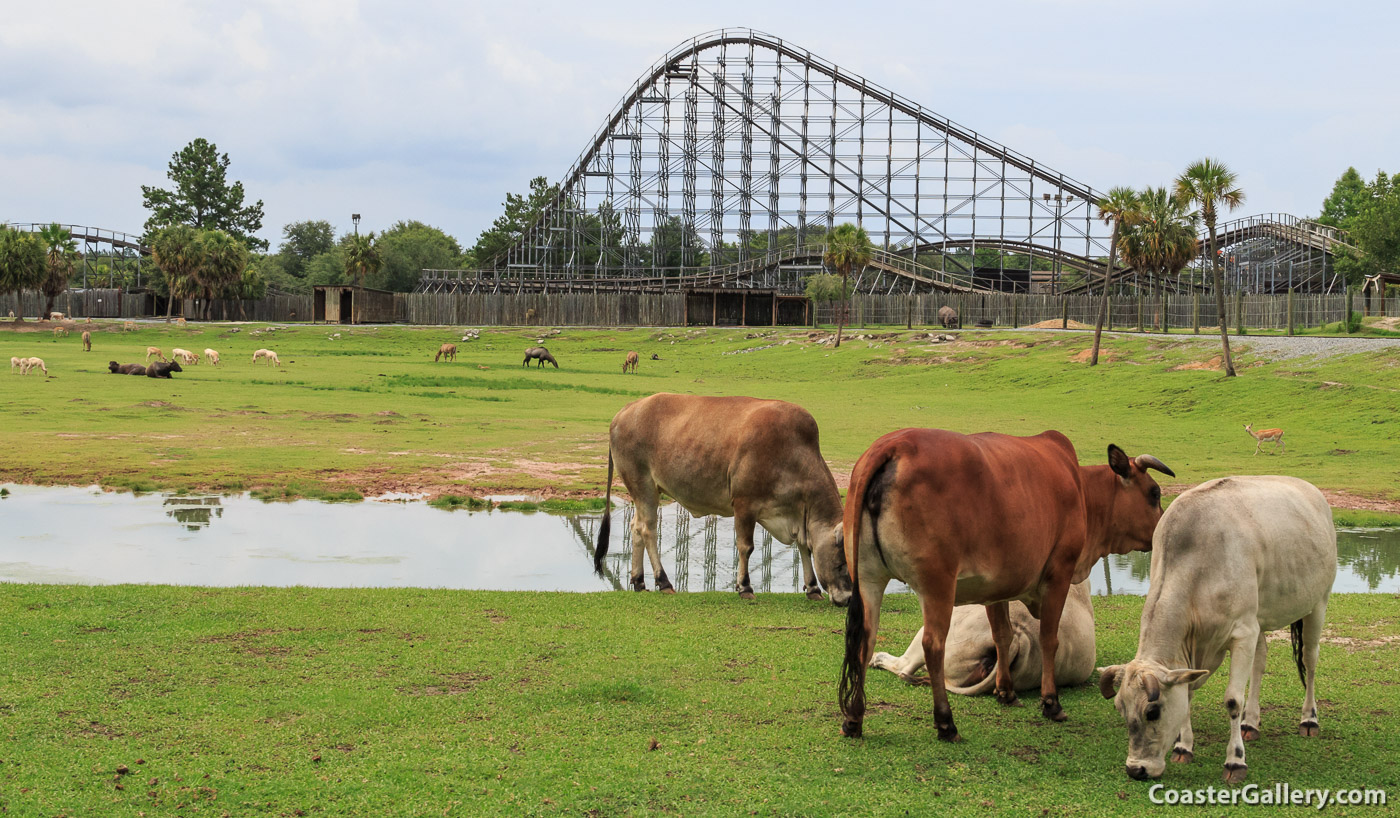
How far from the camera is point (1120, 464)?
793 centimetres

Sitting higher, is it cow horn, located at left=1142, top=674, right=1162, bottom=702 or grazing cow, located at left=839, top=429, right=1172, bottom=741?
grazing cow, located at left=839, top=429, right=1172, bottom=741

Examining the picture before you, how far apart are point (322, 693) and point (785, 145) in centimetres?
8060

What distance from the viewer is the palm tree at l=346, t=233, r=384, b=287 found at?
9931 centimetres

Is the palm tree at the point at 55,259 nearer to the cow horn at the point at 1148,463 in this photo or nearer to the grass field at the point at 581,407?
the grass field at the point at 581,407

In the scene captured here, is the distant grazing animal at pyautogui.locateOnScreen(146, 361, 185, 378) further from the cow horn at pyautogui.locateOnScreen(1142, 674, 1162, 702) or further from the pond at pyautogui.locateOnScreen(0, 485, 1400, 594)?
the cow horn at pyautogui.locateOnScreen(1142, 674, 1162, 702)

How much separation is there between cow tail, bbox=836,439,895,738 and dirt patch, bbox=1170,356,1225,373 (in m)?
36.8

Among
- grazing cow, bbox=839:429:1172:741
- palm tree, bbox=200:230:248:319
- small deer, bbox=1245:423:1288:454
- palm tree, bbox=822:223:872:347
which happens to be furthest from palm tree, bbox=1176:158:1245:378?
palm tree, bbox=200:230:248:319

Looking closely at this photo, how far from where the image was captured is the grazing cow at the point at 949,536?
6680mm

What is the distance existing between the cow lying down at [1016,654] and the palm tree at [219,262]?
87.1m

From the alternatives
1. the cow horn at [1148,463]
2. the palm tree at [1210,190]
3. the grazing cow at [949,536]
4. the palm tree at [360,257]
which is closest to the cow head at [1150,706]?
the grazing cow at [949,536]

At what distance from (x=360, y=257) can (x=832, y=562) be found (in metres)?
95.1

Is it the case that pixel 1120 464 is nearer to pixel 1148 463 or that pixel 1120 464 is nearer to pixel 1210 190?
pixel 1148 463

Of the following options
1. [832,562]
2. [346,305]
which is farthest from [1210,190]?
[346,305]

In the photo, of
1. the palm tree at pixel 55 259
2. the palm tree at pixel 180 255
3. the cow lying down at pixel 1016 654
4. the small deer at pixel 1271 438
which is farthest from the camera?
the palm tree at pixel 180 255
